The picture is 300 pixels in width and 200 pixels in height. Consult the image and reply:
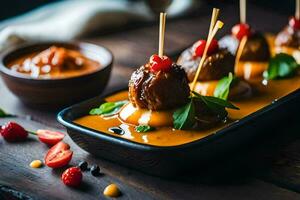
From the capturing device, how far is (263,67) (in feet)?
10.5

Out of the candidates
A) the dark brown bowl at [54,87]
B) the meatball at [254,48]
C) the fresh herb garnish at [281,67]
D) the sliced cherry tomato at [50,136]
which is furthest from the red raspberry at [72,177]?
the meatball at [254,48]

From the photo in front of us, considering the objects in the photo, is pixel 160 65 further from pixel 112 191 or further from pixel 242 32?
pixel 242 32

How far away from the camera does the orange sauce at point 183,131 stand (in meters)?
2.33

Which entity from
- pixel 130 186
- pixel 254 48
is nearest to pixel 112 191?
pixel 130 186

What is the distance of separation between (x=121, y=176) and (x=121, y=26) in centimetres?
223

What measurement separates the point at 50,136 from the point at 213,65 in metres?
0.76

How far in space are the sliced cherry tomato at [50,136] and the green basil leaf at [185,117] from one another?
0.52m

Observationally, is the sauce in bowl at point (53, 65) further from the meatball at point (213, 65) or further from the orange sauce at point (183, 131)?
the meatball at point (213, 65)

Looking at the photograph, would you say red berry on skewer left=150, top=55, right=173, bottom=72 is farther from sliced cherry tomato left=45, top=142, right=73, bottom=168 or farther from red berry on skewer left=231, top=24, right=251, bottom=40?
red berry on skewer left=231, top=24, right=251, bottom=40

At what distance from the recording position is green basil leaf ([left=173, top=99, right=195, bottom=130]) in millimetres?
2367

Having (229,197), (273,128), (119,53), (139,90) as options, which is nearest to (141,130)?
(139,90)

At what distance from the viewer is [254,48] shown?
10.6 ft

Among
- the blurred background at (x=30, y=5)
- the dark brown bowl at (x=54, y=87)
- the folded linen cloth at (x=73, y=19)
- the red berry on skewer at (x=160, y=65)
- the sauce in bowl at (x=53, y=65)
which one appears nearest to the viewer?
the red berry on skewer at (x=160, y=65)

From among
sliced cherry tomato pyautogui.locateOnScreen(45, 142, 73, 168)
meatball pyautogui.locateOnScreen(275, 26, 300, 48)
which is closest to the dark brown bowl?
sliced cherry tomato pyautogui.locateOnScreen(45, 142, 73, 168)
